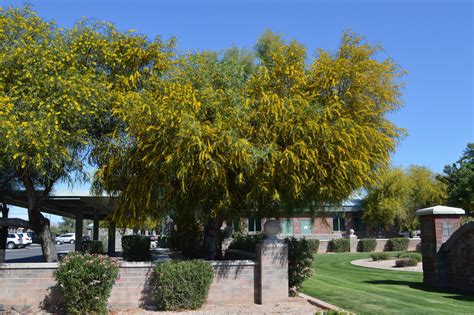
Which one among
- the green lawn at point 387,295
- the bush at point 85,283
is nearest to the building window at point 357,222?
the green lawn at point 387,295

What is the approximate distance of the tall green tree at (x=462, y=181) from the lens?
123 ft

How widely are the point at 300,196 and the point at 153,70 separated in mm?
5430

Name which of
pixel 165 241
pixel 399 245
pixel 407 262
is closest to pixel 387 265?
pixel 407 262

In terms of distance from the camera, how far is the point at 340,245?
38750 mm

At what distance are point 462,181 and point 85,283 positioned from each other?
34.2 metres

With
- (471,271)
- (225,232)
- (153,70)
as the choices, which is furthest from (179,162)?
(225,232)

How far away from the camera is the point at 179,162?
441 inches

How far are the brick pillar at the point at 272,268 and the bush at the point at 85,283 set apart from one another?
141 inches

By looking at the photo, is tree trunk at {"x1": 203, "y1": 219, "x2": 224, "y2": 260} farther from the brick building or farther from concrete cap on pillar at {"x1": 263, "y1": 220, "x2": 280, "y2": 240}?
the brick building

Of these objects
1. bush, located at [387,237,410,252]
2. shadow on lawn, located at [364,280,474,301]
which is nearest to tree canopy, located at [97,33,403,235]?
shadow on lawn, located at [364,280,474,301]

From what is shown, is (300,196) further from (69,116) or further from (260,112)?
(69,116)

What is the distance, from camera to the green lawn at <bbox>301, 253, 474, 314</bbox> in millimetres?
11141

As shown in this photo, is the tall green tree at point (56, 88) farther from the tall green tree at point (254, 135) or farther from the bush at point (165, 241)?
the bush at point (165, 241)

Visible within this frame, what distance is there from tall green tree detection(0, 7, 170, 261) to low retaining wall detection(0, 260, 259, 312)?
2.30 metres
